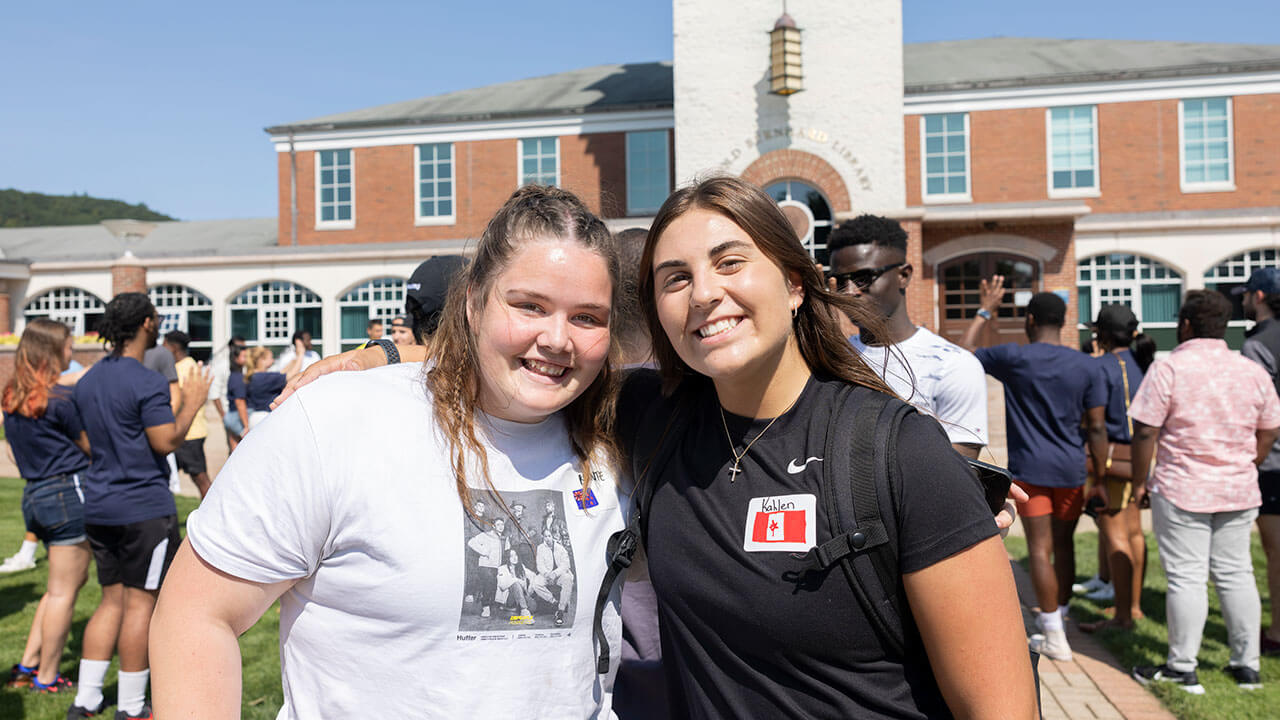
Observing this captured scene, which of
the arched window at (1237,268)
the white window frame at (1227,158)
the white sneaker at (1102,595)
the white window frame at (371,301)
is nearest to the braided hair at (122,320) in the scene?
the white sneaker at (1102,595)

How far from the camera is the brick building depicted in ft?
65.0

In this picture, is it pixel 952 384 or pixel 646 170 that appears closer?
pixel 952 384

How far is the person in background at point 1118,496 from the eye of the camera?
20.7ft

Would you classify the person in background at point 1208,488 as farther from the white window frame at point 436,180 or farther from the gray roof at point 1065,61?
the white window frame at point 436,180

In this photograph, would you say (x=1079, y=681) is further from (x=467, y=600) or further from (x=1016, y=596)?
(x=467, y=600)

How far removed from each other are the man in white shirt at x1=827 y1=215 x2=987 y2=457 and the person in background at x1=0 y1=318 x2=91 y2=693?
4840 mm

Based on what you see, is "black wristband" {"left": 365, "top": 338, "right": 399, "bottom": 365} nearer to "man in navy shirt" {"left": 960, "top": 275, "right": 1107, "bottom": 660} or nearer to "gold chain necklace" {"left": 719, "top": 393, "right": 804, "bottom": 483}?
"gold chain necklace" {"left": 719, "top": 393, "right": 804, "bottom": 483}

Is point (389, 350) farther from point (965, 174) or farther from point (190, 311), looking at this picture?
point (190, 311)

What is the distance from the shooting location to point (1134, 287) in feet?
68.8

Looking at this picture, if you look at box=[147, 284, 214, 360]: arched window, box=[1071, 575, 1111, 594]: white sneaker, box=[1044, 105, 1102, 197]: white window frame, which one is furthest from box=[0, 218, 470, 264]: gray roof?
box=[1071, 575, 1111, 594]: white sneaker

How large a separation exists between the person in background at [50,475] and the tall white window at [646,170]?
19214 mm

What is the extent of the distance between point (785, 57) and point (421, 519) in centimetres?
1926

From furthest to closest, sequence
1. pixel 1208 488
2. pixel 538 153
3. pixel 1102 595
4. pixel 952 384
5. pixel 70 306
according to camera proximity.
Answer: pixel 538 153, pixel 70 306, pixel 1102 595, pixel 1208 488, pixel 952 384

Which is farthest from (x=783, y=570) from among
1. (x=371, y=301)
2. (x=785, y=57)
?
(x=371, y=301)
